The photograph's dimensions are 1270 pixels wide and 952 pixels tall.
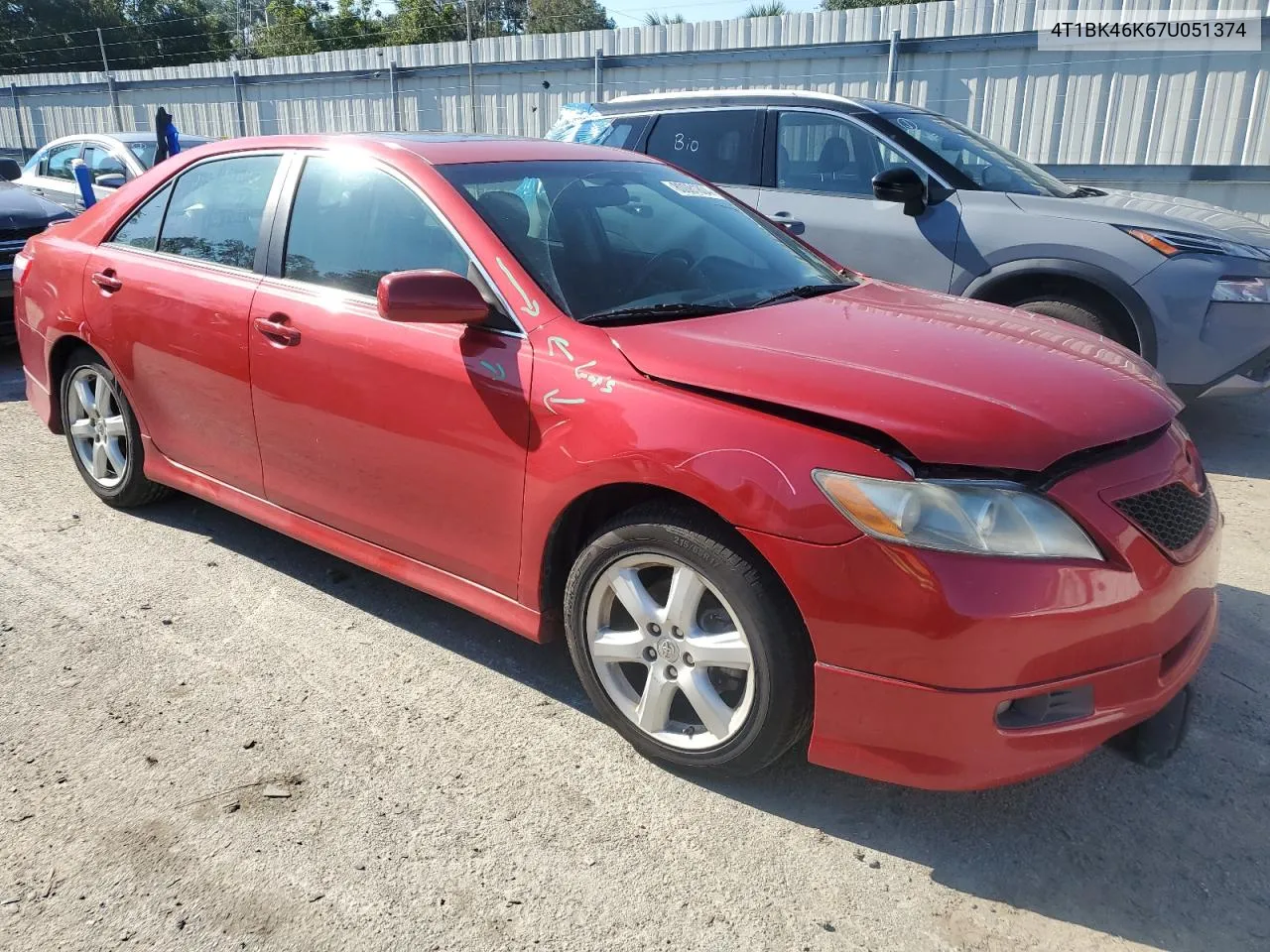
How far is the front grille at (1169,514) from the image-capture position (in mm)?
2316

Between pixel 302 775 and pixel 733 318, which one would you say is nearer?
pixel 302 775

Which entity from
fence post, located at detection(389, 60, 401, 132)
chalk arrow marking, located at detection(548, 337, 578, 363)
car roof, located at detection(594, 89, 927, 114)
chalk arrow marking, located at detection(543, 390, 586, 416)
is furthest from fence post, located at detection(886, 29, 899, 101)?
chalk arrow marking, located at detection(543, 390, 586, 416)

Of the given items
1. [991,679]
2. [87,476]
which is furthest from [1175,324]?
[87,476]

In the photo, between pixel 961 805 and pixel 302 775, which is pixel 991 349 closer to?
pixel 961 805

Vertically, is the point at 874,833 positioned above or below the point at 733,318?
below

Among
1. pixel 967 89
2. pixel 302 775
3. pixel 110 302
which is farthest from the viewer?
pixel 967 89

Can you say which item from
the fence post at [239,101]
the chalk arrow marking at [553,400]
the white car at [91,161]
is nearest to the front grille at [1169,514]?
the chalk arrow marking at [553,400]

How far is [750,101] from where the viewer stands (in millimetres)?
6402

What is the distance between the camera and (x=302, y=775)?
8.74 ft

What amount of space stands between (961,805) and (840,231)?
421cm

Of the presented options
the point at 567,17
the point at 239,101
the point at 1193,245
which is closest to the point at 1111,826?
the point at 1193,245

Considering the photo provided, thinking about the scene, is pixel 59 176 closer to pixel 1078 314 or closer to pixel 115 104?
pixel 115 104

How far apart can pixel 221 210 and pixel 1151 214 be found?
4658 millimetres

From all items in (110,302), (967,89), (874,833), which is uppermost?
(967,89)
